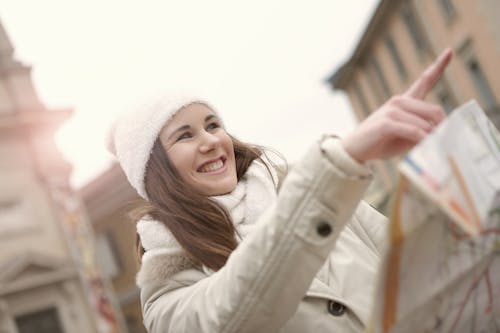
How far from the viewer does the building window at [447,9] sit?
2068 cm

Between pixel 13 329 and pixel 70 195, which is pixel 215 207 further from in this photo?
pixel 70 195

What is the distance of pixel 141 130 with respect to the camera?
2.32m

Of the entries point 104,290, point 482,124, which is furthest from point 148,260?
point 104,290

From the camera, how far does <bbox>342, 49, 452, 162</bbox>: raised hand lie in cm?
135

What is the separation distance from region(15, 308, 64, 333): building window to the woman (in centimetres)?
1702

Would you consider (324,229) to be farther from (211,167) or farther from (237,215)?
(211,167)

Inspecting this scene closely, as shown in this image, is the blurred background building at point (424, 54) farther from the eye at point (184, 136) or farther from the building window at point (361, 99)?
the eye at point (184, 136)

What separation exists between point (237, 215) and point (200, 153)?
0.20 metres

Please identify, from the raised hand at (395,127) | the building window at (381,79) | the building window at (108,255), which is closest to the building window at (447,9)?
the building window at (381,79)

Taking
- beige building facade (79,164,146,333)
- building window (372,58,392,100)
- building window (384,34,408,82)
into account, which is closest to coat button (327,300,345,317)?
building window (384,34,408,82)

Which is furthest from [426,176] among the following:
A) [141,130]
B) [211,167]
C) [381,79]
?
[381,79]

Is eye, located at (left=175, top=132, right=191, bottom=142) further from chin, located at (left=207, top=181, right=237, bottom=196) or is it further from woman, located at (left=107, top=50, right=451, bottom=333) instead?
chin, located at (left=207, top=181, right=237, bottom=196)

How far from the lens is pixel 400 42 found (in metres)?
25.5

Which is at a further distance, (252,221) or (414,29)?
(414,29)
